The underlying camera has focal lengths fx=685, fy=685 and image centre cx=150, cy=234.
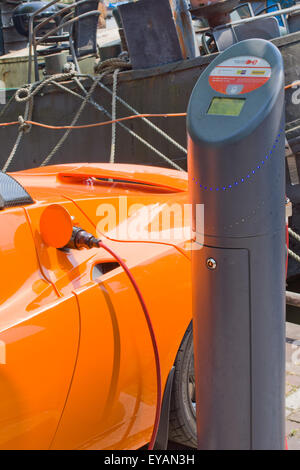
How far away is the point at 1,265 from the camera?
7.63 feet

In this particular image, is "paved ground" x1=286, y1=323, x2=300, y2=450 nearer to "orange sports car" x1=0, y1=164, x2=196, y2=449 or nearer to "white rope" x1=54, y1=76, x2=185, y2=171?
"orange sports car" x1=0, y1=164, x2=196, y2=449

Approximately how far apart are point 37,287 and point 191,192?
2.13 feet

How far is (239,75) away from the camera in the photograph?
84.5 inches

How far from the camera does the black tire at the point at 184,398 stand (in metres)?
2.95

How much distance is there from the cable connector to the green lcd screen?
65 cm

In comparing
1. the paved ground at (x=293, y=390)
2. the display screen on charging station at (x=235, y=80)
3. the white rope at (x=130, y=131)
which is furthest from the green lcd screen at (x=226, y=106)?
the white rope at (x=130, y=131)

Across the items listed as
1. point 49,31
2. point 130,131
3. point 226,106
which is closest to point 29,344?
point 226,106

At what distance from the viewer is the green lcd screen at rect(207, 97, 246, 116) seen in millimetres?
2083

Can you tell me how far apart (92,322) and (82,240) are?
30 cm

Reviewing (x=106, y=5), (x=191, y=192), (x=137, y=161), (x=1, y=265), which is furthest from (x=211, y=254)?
(x=106, y=5)

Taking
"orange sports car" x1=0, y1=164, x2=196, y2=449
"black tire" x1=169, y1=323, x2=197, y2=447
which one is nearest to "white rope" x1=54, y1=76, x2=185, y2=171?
"orange sports car" x1=0, y1=164, x2=196, y2=449

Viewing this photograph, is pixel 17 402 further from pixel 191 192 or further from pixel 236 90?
pixel 236 90

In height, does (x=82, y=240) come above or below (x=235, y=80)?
below

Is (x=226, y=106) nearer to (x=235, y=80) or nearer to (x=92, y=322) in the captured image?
(x=235, y=80)
